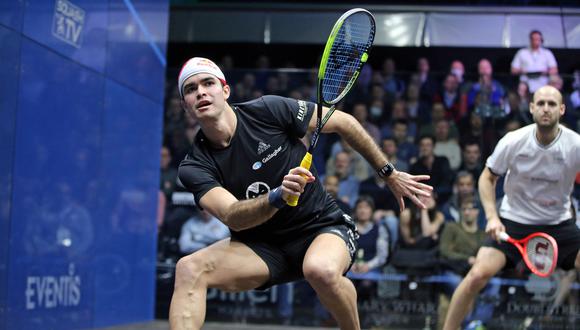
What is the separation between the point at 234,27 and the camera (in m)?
9.91

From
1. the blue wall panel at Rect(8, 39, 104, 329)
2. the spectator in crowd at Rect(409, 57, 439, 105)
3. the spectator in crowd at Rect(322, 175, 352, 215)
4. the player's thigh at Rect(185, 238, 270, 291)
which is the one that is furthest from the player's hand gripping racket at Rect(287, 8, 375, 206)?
the spectator in crowd at Rect(409, 57, 439, 105)

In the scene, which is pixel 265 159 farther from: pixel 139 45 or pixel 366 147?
pixel 139 45

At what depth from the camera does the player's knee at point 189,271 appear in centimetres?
317

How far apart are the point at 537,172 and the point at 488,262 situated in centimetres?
55

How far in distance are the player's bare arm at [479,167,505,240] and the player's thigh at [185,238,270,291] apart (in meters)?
1.58

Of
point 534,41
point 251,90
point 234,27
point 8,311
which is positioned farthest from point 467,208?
point 234,27

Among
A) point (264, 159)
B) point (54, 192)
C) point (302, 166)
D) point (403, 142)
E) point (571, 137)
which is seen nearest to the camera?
point (302, 166)

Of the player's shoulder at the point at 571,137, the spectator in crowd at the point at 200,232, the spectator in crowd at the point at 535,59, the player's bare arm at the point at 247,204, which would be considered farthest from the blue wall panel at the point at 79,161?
the spectator in crowd at the point at 535,59

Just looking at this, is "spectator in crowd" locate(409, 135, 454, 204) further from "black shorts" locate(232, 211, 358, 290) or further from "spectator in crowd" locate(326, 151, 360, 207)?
"black shorts" locate(232, 211, 358, 290)

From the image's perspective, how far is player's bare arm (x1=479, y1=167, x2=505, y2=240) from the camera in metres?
4.48

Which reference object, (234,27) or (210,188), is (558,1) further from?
(210,188)

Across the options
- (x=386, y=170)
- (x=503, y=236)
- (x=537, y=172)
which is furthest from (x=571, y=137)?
(x=386, y=170)

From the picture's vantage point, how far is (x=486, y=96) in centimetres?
681

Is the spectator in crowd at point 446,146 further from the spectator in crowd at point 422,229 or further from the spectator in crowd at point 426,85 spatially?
the spectator in crowd at point 422,229
